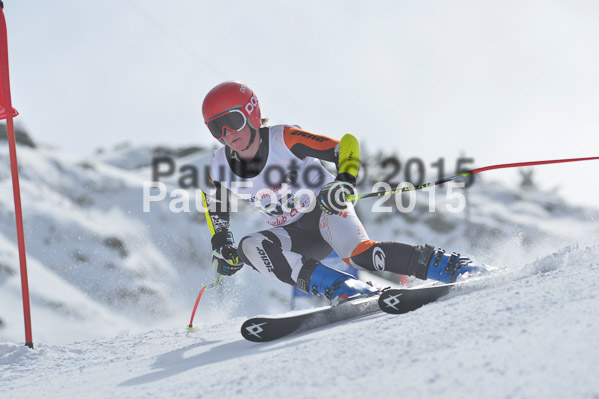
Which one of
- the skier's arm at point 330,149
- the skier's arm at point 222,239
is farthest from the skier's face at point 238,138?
the skier's arm at point 222,239

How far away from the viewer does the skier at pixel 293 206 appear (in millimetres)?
3014

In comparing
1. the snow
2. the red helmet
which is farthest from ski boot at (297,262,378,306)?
the red helmet

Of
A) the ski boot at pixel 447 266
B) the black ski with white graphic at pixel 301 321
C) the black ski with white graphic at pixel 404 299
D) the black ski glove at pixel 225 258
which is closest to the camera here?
the black ski with white graphic at pixel 404 299

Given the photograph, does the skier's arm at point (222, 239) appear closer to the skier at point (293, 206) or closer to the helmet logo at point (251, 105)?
the skier at point (293, 206)

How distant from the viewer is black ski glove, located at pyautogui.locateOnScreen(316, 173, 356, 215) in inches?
121

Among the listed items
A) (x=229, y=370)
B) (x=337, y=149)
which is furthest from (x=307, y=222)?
(x=229, y=370)

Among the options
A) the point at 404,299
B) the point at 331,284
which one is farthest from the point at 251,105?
the point at 404,299

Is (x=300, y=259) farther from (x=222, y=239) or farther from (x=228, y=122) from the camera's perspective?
(x=228, y=122)

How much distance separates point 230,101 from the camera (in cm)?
345

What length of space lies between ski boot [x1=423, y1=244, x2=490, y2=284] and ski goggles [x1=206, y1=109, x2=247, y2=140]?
1431 mm

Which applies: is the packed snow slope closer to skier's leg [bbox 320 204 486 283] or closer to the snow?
the snow

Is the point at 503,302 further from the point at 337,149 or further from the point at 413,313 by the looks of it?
the point at 337,149

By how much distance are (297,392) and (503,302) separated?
83cm

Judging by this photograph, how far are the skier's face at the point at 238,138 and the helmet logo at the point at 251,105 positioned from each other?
9 cm
